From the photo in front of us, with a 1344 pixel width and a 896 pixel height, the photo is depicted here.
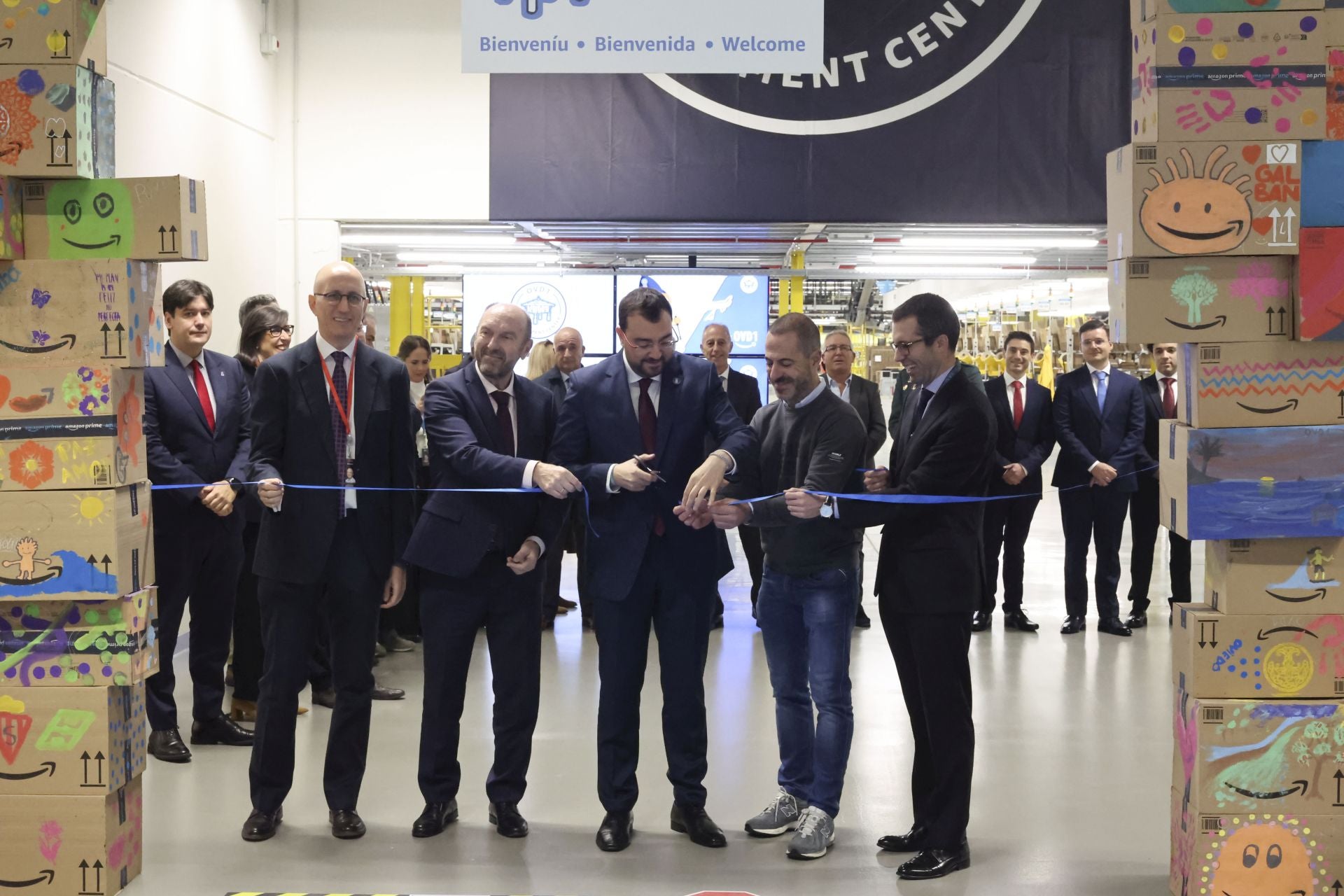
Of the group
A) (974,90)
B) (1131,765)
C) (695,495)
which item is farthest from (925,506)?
(974,90)

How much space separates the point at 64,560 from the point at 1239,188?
347 centimetres

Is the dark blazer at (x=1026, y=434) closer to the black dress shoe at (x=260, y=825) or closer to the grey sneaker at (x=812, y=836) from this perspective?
the grey sneaker at (x=812, y=836)

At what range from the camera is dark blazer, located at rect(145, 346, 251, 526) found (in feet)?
15.9

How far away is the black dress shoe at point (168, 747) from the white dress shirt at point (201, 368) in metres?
1.30

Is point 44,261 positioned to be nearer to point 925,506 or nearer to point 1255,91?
point 925,506

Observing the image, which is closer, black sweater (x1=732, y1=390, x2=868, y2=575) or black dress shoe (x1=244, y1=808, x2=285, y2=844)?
black sweater (x1=732, y1=390, x2=868, y2=575)

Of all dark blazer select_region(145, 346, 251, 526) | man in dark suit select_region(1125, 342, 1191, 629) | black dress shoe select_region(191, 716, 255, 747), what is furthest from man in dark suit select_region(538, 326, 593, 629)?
man in dark suit select_region(1125, 342, 1191, 629)

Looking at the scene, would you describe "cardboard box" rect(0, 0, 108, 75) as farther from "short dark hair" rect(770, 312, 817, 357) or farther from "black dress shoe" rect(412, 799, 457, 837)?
"black dress shoe" rect(412, 799, 457, 837)

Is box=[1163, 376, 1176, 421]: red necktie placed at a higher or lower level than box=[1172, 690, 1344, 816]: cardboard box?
higher

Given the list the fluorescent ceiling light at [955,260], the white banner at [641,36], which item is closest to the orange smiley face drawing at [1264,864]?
the white banner at [641,36]

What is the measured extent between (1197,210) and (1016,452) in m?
4.11

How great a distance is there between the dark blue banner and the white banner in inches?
119

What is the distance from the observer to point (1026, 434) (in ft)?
24.3

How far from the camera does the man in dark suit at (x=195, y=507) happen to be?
15.9ft
